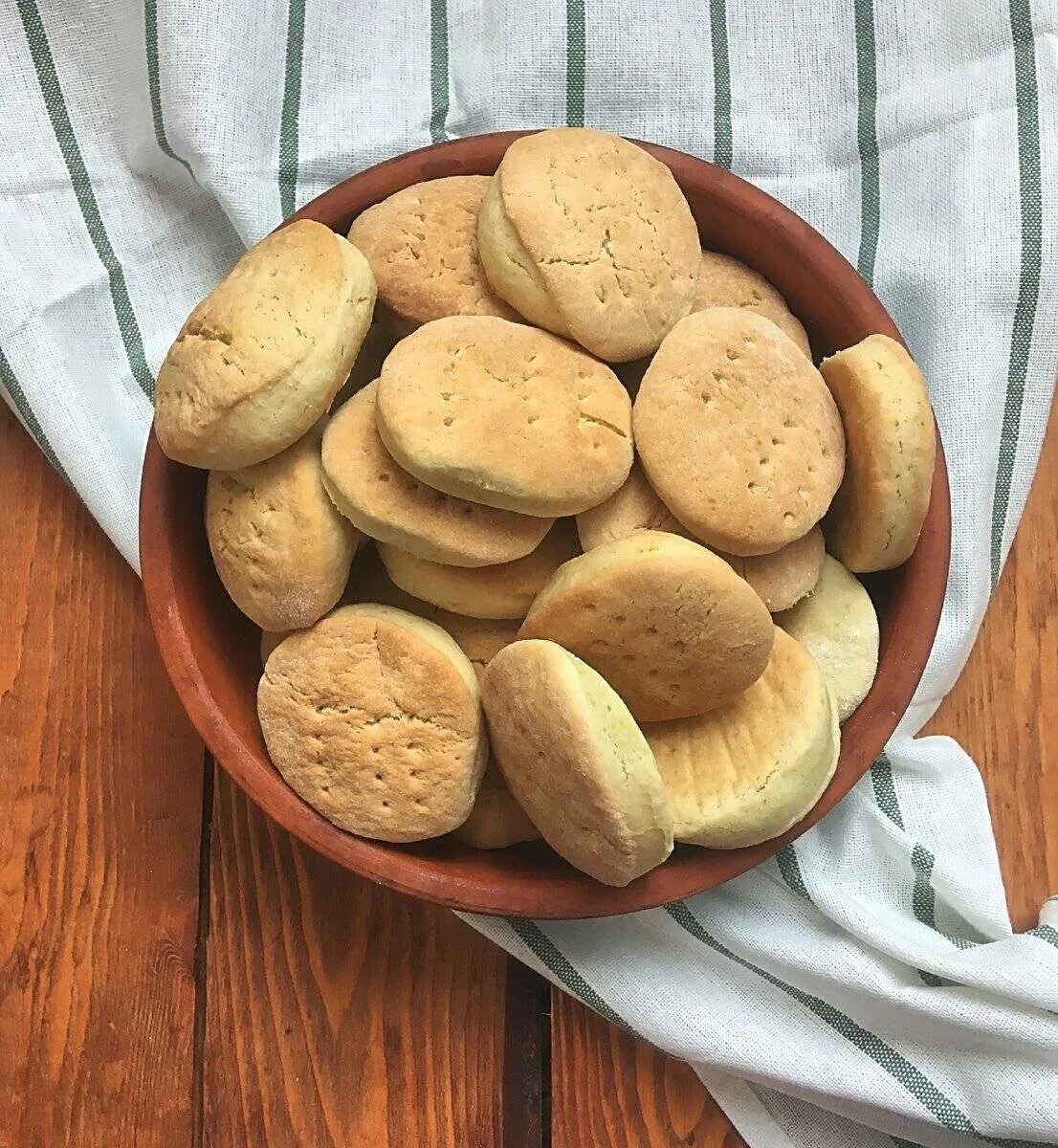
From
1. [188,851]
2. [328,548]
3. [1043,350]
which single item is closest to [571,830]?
[328,548]

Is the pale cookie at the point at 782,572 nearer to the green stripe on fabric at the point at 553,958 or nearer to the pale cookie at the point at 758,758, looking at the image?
the pale cookie at the point at 758,758

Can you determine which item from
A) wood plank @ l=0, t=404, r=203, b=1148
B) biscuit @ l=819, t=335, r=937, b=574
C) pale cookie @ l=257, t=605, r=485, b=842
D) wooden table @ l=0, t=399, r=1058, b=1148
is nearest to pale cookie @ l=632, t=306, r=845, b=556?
biscuit @ l=819, t=335, r=937, b=574

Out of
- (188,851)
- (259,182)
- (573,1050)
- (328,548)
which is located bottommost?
(573,1050)

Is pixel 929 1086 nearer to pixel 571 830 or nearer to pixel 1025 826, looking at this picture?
pixel 1025 826

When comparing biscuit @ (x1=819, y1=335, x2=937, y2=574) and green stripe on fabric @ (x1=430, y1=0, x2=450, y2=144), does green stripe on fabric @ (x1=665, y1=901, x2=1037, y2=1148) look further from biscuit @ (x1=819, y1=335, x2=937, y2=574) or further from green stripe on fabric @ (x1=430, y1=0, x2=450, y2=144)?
green stripe on fabric @ (x1=430, y1=0, x2=450, y2=144)

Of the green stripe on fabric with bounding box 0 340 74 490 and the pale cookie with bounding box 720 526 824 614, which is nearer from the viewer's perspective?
the pale cookie with bounding box 720 526 824 614

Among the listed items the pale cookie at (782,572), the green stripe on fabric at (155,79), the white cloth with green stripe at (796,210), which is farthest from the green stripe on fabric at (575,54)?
the pale cookie at (782,572)
